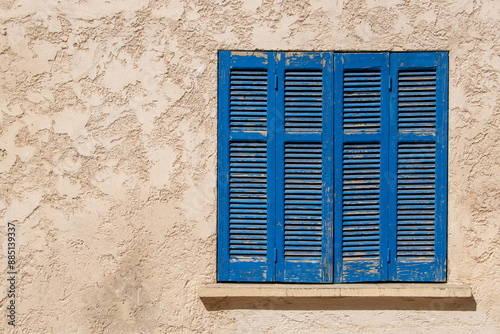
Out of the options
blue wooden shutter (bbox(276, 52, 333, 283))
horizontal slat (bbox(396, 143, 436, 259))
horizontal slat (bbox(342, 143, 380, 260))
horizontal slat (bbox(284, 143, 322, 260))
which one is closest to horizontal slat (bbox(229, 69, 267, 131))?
blue wooden shutter (bbox(276, 52, 333, 283))

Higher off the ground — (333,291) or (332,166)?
(332,166)

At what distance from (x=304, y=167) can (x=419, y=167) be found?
75cm

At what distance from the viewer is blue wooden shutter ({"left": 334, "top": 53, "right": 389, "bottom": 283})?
273 centimetres

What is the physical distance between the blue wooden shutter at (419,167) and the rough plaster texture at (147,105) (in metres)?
0.10

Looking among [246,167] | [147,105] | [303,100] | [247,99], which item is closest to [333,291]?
[246,167]

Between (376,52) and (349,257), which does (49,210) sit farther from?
(376,52)

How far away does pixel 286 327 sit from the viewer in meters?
2.72

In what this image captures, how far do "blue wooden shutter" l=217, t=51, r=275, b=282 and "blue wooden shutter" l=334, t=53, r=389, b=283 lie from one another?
1.47 ft

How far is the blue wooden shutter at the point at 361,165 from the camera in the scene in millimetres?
2729

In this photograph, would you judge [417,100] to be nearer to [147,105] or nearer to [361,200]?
[361,200]

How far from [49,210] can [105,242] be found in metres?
0.42

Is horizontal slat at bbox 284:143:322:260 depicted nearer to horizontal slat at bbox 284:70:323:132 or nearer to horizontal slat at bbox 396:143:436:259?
horizontal slat at bbox 284:70:323:132

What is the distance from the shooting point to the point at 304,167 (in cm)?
275

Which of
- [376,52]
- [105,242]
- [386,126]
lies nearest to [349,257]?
[386,126]
